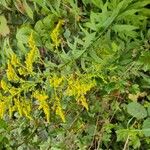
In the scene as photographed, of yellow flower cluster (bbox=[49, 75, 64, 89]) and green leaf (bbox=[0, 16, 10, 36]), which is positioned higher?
Result: green leaf (bbox=[0, 16, 10, 36])

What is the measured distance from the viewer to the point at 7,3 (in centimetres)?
181

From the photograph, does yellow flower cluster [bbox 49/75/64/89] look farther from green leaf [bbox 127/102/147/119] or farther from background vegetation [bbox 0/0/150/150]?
green leaf [bbox 127/102/147/119]

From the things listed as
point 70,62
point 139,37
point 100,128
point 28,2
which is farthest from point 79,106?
point 28,2

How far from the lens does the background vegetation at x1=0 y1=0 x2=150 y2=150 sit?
1.32 m

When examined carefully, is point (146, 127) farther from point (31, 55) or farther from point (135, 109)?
point (31, 55)

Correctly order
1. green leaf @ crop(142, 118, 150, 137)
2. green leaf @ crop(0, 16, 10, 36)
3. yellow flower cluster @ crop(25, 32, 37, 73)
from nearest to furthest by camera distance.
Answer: yellow flower cluster @ crop(25, 32, 37, 73)
green leaf @ crop(142, 118, 150, 137)
green leaf @ crop(0, 16, 10, 36)

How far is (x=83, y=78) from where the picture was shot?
1316mm

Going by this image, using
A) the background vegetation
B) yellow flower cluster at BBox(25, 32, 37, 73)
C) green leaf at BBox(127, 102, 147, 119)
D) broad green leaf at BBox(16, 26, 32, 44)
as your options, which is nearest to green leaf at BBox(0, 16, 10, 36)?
the background vegetation

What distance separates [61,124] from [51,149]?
0.11m

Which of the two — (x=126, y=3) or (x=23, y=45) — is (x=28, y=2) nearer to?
(x=23, y=45)

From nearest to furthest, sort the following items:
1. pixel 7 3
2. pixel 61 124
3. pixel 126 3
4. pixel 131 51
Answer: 1. pixel 126 3
2. pixel 131 51
3. pixel 61 124
4. pixel 7 3

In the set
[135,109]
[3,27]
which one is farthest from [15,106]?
[3,27]

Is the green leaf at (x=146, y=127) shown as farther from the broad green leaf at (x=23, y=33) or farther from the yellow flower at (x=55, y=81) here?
the broad green leaf at (x=23, y=33)

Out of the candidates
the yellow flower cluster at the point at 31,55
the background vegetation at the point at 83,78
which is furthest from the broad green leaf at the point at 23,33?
the yellow flower cluster at the point at 31,55
